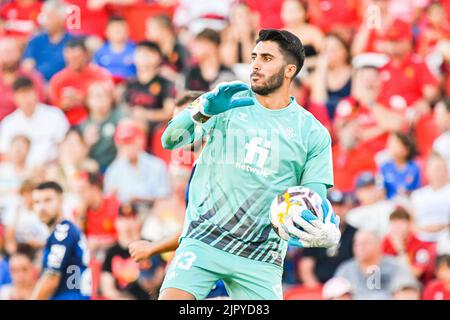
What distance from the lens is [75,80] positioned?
13.8 metres

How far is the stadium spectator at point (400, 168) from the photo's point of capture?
1275 cm

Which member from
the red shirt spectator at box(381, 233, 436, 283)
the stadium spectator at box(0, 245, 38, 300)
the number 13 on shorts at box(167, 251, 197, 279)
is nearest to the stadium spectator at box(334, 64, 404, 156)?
the red shirt spectator at box(381, 233, 436, 283)

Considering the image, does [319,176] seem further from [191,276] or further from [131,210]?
[131,210]

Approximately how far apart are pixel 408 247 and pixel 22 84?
5068 mm

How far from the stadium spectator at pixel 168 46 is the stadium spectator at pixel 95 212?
176 centimetres

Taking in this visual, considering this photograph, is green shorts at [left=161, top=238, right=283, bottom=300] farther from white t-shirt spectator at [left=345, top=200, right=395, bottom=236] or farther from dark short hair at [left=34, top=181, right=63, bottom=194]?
white t-shirt spectator at [left=345, top=200, right=395, bottom=236]

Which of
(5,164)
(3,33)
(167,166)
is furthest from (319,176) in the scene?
(3,33)

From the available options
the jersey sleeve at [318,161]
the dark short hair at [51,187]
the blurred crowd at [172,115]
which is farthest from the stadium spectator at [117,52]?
the jersey sleeve at [318,161]

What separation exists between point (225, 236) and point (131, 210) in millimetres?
4710

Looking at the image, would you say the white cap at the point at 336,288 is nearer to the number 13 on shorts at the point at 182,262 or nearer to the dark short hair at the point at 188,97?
the dark short hair at the point at 188,97

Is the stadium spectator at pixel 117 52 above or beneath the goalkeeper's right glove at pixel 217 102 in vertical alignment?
above

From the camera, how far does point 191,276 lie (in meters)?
7.77

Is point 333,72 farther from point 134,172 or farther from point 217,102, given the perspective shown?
point 217,102
